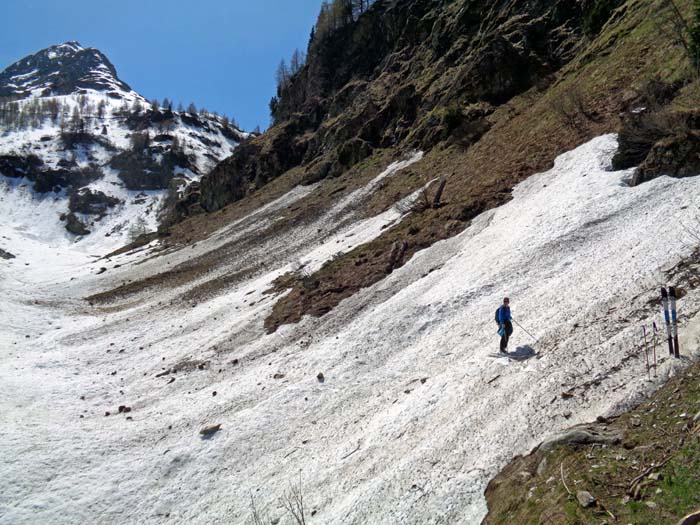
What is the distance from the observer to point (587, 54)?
112 ft

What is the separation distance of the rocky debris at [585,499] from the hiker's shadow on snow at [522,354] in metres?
5.42

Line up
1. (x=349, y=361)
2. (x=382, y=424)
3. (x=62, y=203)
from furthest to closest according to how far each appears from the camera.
A: (x=62, y=203)
(x=349, y=361)
(x=382, y=424)

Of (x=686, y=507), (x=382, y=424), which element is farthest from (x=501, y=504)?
(x=382, y=424)

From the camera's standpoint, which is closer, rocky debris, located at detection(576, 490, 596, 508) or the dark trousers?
rocky debris, located at detection(576, 490, 596, 508)

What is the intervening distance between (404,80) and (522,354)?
6002 cm

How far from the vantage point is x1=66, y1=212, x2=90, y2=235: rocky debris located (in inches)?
4373

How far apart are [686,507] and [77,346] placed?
29974mm

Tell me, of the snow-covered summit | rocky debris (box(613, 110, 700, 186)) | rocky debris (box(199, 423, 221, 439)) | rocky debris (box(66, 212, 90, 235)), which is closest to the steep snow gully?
rocky debris (box(199, 423, 221, 439))

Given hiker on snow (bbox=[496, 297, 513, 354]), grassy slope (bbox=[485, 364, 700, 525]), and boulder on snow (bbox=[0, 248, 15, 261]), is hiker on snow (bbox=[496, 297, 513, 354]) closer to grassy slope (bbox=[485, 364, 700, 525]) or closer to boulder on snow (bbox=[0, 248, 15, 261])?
grassy slope (bbox=[485, 364, 700, 525])

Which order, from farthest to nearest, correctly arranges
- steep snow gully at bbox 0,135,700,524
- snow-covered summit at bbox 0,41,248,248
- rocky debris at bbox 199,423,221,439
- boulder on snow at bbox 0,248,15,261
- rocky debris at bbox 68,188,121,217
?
rocky debris at bbox 68,188,121,217, snow-covered summit at bbox 0,41,248,248, boulder on snow at bbox 0,248,15,261, rocky debris at bbox 199,423,221,439, steep snow gully at bbox 0,135,700,524

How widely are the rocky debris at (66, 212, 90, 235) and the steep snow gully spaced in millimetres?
102794

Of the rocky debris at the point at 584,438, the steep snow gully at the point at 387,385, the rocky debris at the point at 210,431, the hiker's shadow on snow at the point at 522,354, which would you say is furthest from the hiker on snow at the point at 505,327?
the rocky debris at the point at 210,431

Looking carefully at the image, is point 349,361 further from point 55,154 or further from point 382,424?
point 55,154

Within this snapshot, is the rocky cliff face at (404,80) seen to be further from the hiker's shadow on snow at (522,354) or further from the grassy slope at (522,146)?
the hiker's shadow on snow at (522,354)
